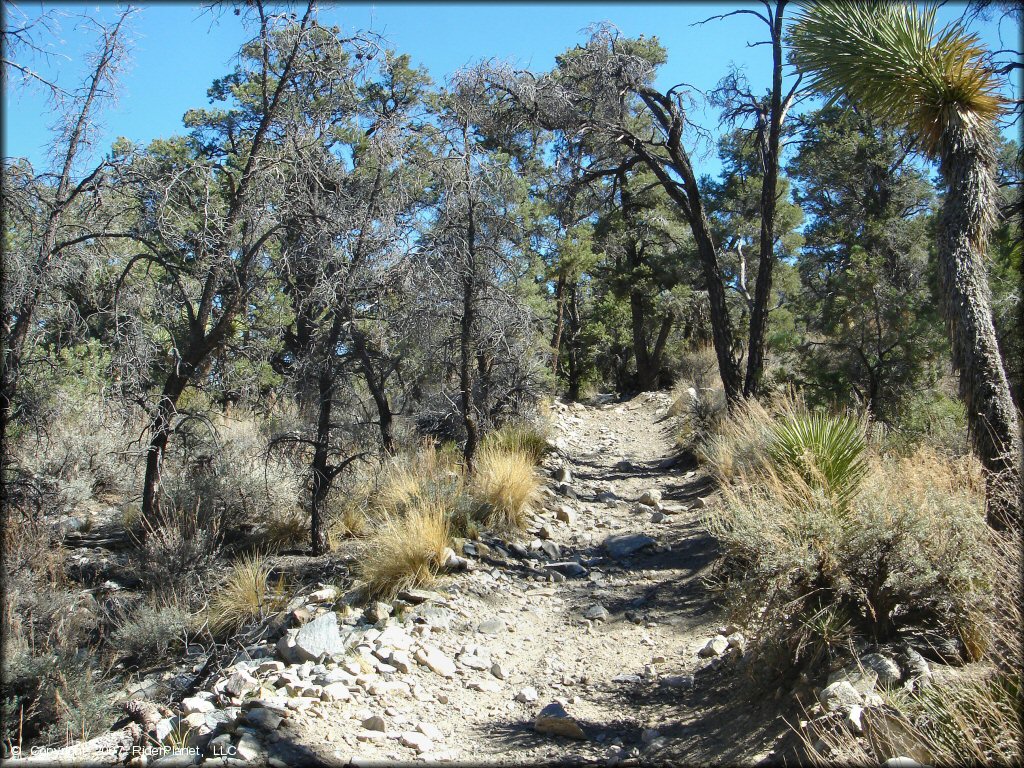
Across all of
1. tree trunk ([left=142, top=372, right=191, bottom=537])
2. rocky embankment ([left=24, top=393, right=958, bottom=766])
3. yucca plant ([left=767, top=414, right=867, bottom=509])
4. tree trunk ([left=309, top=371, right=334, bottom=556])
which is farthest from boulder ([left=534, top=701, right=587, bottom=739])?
tree trunk ([left=142, top=372, right=191, bottom=537])

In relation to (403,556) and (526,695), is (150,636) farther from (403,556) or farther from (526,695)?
(526,695)

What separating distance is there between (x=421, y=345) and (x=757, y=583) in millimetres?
5332

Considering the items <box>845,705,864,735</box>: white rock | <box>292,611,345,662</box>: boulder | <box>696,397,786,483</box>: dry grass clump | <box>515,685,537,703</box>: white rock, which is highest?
<box>696,397,786,483</box>: dry grass clump

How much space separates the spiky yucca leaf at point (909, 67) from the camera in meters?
6.41

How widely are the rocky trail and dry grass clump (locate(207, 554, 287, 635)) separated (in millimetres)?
425

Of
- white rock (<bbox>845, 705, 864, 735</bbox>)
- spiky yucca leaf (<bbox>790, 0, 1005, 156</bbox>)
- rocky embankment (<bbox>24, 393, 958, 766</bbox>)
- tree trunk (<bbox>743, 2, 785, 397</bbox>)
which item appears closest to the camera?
white rock (<bbox>845, 705, 864, 735</bbox>)

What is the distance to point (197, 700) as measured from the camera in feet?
17.4

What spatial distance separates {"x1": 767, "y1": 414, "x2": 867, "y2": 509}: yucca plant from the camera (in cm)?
671

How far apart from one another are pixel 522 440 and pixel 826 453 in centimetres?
569

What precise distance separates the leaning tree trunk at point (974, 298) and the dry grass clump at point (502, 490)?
16.5 feet

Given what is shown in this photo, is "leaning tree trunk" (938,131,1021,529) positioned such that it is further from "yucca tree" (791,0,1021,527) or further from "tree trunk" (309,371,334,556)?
"tree trunk" (309,371,334,556)

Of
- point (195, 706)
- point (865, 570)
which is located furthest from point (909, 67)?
point (195, 706)

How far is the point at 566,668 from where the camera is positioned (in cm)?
607

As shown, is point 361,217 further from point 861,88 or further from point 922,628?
point 922,628
